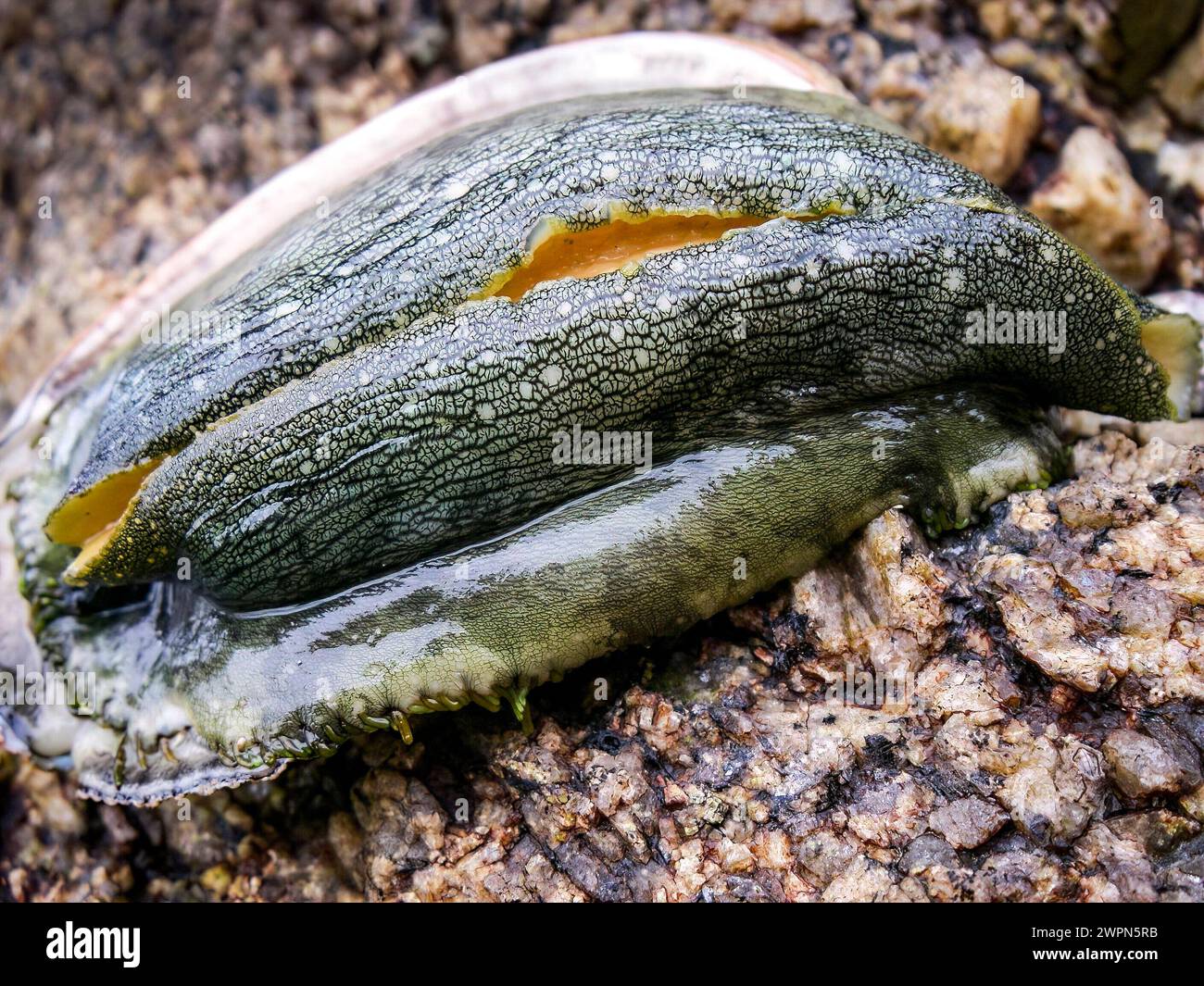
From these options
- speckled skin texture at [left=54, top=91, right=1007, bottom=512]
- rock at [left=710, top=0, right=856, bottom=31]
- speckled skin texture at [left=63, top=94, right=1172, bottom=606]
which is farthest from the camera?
rock at [left=710, top=0, right=856, bottom=31]

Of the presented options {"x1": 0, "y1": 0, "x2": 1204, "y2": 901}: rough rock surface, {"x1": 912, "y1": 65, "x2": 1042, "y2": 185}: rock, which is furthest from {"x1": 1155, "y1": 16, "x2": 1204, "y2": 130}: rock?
{"x1": 912, "y1": 65, "x2": 1042, "y2": 185}: rock

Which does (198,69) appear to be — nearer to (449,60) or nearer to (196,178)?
(196,178)

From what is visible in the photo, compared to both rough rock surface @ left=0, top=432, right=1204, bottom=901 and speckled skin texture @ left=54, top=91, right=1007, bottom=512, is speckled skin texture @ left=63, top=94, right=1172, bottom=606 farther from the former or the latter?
rough rock surface @ left=0, top=432, right=1204, bottom=901

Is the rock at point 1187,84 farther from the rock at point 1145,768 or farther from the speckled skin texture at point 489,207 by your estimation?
the rock at point 1145,768

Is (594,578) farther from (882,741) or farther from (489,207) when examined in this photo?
(489,207)

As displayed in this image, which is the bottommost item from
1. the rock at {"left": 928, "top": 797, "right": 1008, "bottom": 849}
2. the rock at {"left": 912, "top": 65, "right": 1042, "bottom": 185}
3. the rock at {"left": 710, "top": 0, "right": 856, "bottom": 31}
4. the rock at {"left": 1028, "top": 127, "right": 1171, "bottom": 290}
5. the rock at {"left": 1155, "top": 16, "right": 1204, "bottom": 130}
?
the rock at {"left": 928, "top": 797, "right": 1008, "bottom": 849}

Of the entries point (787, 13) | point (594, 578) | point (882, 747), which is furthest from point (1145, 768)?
point (787, 13)

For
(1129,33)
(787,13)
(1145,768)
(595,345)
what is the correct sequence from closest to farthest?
(1145,768), (595,345), (1129,33), (787,13)

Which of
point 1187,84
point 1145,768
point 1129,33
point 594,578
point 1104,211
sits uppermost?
point 1129,33
